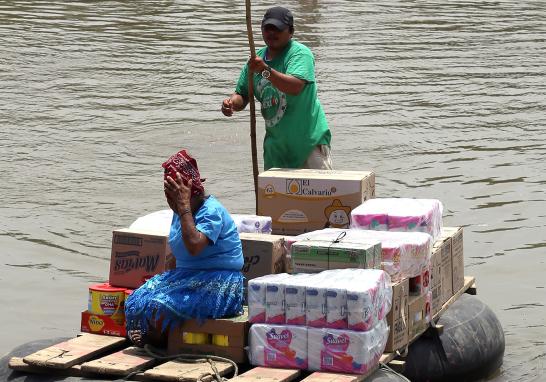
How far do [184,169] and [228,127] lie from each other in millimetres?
10219

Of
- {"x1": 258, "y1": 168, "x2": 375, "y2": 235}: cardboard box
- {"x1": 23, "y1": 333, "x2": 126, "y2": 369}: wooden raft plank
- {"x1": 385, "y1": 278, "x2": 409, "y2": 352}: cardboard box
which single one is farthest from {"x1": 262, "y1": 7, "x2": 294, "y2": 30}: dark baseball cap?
{"x1": 23, "y1": 333, "x2": 126, "y2": 369}: wooden raft plank

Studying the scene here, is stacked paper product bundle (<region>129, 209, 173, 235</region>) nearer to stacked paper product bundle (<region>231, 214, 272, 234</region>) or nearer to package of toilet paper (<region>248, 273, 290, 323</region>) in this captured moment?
stacked paper product bundle (<region>231, 214, 272, 234</region>)

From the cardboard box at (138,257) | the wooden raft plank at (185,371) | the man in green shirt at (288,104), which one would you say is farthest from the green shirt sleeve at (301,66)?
the wooden raft plank at (185,371)

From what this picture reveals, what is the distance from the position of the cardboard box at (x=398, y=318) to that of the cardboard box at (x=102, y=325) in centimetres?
150

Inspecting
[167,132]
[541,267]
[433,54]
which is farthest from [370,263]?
[433,54]

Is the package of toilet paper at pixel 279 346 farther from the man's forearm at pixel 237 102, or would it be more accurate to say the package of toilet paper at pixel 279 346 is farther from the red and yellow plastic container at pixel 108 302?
the man's forearm at pixel 237 102

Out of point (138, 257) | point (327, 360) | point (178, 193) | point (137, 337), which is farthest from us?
point (138, 257)

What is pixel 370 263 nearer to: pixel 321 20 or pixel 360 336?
pixel 360 336

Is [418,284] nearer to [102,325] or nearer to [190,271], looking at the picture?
[190,271]

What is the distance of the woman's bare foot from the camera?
7480mm

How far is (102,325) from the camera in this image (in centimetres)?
779

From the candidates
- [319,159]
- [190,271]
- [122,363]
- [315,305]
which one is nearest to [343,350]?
[315,305]

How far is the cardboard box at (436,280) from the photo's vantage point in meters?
8.25

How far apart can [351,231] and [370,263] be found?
1.92ft
